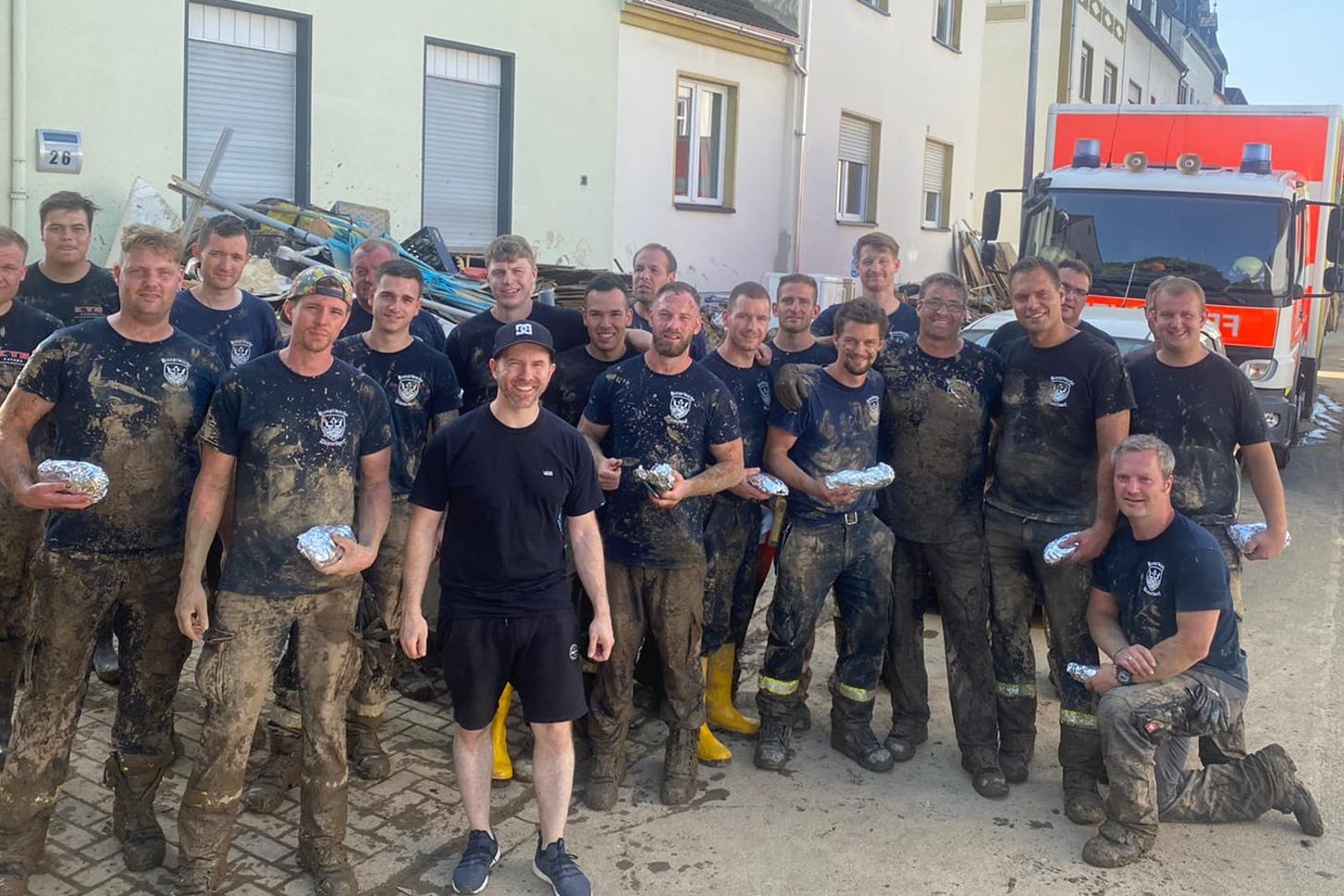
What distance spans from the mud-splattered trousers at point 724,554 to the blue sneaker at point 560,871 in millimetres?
1354

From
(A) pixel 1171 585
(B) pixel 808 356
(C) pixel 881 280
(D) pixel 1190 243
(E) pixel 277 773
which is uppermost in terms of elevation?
(D) pixel 1190 243

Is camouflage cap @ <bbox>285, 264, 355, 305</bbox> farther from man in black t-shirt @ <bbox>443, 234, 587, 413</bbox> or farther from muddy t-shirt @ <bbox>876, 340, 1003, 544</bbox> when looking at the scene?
muddy t-shirt @ <bbox>876, 340, 1003, 544</bbox>

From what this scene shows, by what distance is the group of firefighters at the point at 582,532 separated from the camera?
4.12 metres

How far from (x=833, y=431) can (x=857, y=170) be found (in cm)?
1514

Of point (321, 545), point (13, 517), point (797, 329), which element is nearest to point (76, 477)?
point (321, 545)

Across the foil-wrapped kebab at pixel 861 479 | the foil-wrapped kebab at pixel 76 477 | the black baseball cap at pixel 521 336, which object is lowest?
the foil-wrapped kebab at pixel 861 479

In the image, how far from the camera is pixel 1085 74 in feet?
93.8

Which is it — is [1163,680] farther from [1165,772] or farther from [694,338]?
[694,338]

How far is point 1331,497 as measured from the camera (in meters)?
11.3

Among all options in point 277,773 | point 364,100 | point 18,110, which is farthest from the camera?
point 364,100

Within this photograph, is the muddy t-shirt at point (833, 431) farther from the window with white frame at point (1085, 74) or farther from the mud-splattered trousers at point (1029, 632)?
the window with white frame at point (1085, 74)

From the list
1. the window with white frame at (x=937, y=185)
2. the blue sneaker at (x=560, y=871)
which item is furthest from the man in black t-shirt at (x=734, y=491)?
the window with white frame at (x=937, y=185)

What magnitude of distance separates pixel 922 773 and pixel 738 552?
126cm

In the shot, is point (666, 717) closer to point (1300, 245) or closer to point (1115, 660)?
point (1115, 660)
